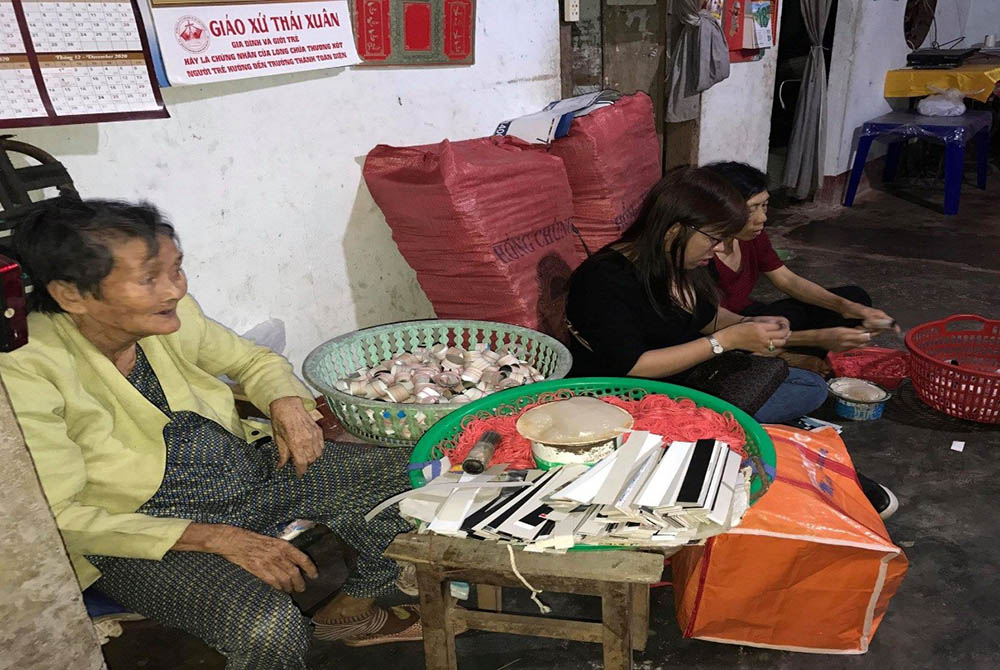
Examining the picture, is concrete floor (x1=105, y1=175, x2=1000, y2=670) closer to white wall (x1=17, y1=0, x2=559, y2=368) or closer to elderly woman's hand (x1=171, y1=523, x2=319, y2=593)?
elderly woman's hand (x1=171, y1=523, x2=319, y2=593)

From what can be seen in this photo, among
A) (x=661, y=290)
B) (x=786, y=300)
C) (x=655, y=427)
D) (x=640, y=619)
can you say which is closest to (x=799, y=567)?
(x=640, y=619)

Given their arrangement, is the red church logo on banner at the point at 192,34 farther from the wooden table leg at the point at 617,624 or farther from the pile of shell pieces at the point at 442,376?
the wooden table leg at the point at 617,624

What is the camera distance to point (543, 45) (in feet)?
11.8

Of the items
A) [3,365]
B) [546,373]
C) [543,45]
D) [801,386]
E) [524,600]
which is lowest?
[524,600]

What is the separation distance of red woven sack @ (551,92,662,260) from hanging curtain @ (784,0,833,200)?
10.9 feet

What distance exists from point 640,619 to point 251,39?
2.14 m

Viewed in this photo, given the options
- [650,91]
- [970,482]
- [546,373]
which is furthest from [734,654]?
[650,91]


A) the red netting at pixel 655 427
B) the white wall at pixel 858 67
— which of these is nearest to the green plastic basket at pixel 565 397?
the red netting at pixel 655 427

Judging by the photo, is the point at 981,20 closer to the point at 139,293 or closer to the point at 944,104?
the point at 944,104

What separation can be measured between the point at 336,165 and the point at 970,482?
264cm

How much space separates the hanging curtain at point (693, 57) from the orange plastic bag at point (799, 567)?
324cm

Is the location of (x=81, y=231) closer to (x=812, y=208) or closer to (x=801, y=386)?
(x=801, y=386)

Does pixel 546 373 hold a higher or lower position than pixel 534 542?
lower

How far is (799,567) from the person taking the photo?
170 cm
